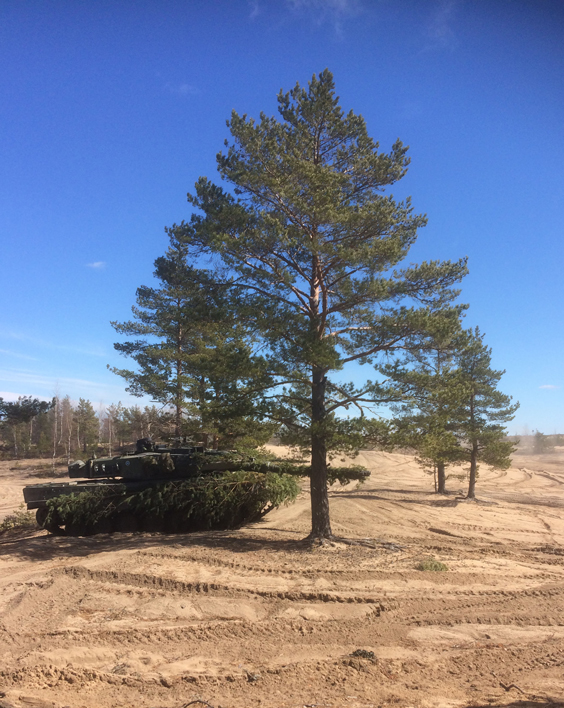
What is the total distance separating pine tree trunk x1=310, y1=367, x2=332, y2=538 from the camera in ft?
32.1

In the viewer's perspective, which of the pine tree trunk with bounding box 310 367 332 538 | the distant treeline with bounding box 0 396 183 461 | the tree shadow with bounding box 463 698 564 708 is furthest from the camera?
the distant treeline with bounding box 0 396 183 461

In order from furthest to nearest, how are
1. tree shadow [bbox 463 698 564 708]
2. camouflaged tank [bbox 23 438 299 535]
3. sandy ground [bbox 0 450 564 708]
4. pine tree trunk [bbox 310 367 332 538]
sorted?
camouflaged tank [bbox 23 438 299 535] → pine tree trunk [bbox 310 367 332 538] → sandy ground [bbox 0 450 564 708] → tree shadow [bbox 463 698 564 708]

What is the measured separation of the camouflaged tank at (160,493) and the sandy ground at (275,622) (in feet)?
1.81

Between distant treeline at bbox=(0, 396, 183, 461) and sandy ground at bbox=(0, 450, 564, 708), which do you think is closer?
sandy ground at bbox=(0, 450, 564, 708)

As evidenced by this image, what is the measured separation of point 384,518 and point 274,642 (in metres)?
8.97

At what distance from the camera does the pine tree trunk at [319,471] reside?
9.79 meters

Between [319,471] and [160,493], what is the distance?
3707 millimetres

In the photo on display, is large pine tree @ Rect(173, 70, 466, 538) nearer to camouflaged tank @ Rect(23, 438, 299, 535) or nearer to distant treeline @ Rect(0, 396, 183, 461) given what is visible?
camouflaged tank @ Rect(23, 438, 299, 535)

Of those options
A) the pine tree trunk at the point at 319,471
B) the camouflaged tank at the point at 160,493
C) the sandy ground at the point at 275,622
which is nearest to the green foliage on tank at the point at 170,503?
the camouflaged tank at the point at 160,493

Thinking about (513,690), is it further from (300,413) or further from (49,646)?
(300,413)

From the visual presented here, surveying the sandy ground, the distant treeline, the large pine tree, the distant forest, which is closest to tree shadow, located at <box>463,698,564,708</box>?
the sandy ground

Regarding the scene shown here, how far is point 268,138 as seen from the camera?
33.6 feet

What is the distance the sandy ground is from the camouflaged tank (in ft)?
A: 1.81

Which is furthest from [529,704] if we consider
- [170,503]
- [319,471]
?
[170,503]
